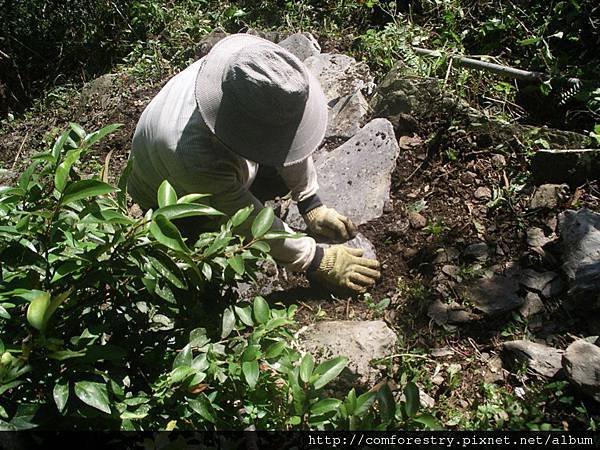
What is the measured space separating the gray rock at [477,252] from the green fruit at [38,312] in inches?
80.9

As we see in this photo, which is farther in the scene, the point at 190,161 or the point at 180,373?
the point at 190,161

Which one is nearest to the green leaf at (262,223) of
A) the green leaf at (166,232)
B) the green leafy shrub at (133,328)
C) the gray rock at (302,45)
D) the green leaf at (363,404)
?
the green leafy shrub at (133,328)

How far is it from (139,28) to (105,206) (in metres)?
3.78

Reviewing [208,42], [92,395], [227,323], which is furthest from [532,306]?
[208,42]

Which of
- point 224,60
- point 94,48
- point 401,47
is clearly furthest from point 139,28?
point 224,60

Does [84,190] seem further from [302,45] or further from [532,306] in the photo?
[302,45]

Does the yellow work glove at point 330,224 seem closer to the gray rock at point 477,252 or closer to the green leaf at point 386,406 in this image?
the gray rock at point 477,252

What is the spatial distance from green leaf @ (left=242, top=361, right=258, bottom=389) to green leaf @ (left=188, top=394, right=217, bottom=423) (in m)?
0.12

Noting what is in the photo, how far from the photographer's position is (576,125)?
3338 mm

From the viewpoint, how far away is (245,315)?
1882 millimetres

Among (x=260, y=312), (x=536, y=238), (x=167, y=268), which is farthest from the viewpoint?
(x=536, y=238)

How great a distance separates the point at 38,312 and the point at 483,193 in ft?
7.81

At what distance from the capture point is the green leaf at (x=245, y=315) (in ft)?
6.14

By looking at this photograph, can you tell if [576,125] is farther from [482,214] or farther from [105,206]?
[105,206]
